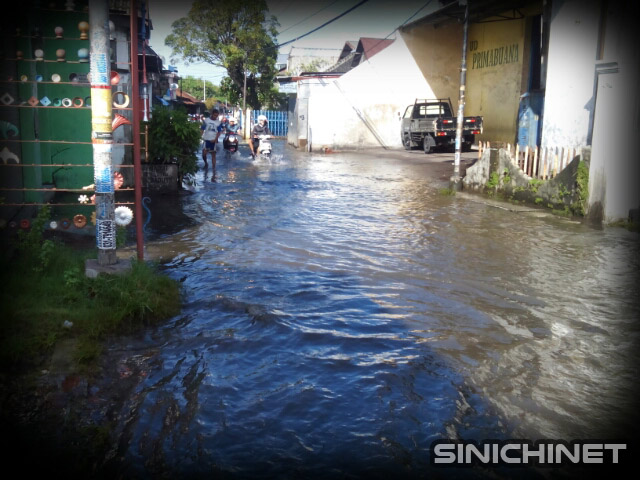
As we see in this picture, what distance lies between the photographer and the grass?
467cm

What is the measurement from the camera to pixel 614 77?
9.84 m

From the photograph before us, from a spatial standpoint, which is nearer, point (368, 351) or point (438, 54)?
point (368, 351)

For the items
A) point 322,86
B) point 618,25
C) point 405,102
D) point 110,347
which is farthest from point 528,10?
point 110,347

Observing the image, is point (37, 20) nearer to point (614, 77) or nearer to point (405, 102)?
point (614, 77)

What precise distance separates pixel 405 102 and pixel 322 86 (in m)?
4.41

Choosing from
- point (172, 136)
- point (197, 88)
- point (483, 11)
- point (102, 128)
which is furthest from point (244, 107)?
point (197, 88)

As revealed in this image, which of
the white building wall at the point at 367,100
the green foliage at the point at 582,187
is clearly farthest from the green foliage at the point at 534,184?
the white building wall at the point at 367,100

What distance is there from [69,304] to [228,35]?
125ft

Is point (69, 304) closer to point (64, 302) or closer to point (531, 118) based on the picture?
point (64, 302)

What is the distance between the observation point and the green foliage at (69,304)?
4.67 metres

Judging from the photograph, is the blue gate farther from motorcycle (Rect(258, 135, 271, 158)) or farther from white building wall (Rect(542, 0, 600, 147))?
white building wall (Rect(542, 0, 600, 147))

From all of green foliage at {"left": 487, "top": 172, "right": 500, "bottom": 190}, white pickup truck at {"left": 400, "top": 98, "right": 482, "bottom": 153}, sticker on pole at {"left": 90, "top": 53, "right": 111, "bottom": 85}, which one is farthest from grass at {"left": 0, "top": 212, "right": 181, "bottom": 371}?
white pickup truck at {"left": 400, "top": 98, "right": 482, "bottom": 153}

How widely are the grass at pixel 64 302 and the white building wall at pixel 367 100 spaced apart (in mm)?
25729

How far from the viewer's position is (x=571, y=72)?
13672 mm
